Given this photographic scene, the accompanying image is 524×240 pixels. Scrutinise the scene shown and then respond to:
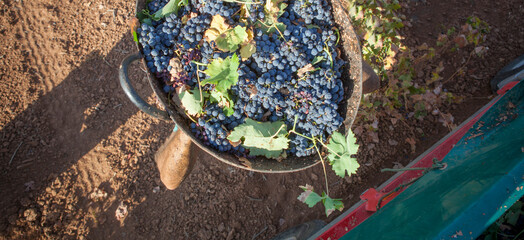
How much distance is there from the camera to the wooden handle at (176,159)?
166 cm

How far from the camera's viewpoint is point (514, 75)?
273cm

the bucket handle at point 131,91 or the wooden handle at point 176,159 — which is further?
the wooden handle at point 176,159

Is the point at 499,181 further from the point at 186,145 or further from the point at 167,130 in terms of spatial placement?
the point at 167,130

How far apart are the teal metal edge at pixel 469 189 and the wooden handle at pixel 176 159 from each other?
0.95 meters

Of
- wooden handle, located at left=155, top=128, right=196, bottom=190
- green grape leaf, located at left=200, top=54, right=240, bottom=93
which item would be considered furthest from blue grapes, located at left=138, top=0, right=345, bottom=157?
wooden handle, located at left=155, top=128, right=196, bottom=190

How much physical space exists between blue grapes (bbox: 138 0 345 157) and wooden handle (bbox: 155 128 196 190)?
33cm

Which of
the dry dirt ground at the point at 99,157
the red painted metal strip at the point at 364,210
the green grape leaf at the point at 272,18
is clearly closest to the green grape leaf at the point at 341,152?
the red painted metal strip at the point at 364,210

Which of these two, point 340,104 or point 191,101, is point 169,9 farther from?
point 340,104

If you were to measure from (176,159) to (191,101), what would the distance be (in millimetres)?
589

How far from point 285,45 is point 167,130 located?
163 centimetres

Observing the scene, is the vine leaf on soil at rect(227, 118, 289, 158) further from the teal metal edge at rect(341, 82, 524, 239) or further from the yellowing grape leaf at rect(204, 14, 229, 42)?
the teal metal edge at rect(341, 82, 524, 239)

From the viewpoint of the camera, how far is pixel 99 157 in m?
2.56

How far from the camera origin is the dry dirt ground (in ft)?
8.02

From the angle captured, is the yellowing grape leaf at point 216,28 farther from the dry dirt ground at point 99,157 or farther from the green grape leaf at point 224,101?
the dry dirt ground at point 99,157
